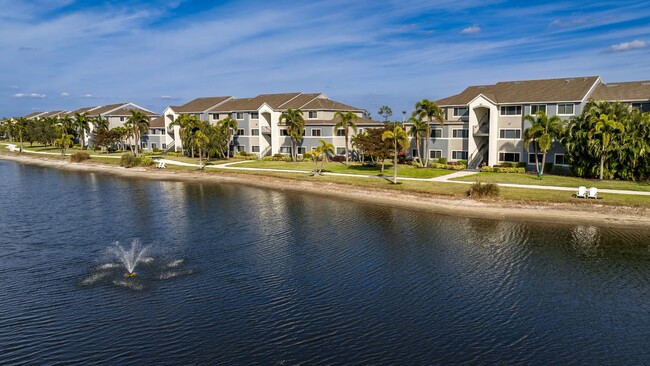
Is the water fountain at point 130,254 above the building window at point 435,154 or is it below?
below

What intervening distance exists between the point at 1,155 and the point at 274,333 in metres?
122

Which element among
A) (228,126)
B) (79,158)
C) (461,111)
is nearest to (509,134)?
(461,111)

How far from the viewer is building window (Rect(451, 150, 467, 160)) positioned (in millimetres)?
65000

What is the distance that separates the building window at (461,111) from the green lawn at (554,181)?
40.3ft

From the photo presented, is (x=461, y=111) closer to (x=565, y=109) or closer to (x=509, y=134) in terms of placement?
(x=509, y=134)

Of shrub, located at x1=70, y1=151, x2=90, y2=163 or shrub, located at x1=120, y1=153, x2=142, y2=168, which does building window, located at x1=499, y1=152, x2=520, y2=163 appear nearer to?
shrub, located at x1=120, y1=153, x2=142, y2=168

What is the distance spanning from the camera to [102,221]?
132 ft

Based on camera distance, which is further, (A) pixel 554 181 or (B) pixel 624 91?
(B) pixel 624 91

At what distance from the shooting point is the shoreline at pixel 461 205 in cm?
3919

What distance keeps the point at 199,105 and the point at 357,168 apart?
139ft

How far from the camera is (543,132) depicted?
5319cm

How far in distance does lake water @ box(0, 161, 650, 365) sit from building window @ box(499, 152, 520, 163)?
2404 centimetres

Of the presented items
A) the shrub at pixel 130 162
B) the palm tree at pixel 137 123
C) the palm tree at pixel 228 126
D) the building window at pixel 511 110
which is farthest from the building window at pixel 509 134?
the palm tree at pixel 137 123

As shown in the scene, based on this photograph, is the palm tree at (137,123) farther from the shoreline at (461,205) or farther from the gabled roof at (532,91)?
the gabled roof at (532,91)
